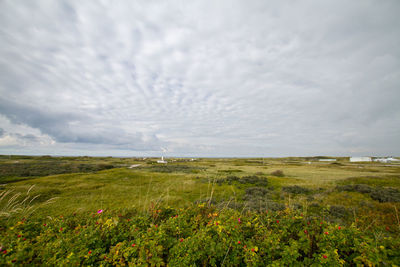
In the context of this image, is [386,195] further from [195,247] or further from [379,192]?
[195,247]

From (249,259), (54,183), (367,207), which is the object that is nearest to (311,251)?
(249,259)

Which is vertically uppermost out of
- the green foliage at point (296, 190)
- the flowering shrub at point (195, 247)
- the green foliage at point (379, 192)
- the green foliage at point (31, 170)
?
the flowering shrub at point (195, 247)

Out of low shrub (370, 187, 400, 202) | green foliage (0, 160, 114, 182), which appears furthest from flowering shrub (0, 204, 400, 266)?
green foliage (0, 160, 114, 182)

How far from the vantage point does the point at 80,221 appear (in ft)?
13.1

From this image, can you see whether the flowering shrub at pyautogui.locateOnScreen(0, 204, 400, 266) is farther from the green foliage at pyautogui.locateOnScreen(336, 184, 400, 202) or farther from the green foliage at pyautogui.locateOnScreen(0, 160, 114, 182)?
the green foliage at pyautogui.locateOnScreen(0, 160, 114, 182)

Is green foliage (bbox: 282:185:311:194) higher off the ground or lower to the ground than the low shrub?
lower

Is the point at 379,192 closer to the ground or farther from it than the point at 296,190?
farther from it

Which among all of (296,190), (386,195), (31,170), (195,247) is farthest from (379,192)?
(31,170)

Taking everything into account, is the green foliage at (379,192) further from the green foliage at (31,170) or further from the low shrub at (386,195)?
the green foliage at (31,170)

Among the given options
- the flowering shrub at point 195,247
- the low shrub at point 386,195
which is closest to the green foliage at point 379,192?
the low shrub at point 386,195

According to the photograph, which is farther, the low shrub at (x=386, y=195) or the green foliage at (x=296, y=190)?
the green foliage at (x=296, y=190)

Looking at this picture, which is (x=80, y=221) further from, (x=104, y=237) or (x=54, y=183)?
(x=54, y=183)

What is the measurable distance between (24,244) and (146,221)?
202 centimetres

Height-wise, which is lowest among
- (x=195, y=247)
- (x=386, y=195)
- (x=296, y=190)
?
(x=296, y=190)
